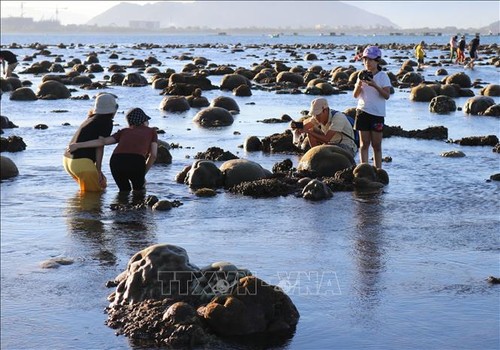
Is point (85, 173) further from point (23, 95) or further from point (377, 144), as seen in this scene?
point (23, 95)

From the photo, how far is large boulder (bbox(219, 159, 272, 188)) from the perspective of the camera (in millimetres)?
14562

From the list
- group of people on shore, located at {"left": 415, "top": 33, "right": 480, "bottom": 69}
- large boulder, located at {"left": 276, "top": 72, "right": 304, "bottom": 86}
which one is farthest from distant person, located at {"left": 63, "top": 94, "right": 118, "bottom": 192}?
group of people on shore, located at {"left": 415, "top": 33, "right": 480, "bottom": 69}

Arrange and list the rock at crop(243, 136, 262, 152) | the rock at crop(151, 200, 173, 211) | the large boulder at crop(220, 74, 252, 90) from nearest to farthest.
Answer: the rock at crop(151, 200, 173, 211), the rock at crop(243, 136, 262, 152), the large boulder at crop(220, 74, 252, 90)

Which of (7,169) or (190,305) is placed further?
(7,169)

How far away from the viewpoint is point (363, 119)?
14359 millimetres

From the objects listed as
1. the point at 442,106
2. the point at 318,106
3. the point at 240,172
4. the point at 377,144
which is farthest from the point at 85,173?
the point at 442,106

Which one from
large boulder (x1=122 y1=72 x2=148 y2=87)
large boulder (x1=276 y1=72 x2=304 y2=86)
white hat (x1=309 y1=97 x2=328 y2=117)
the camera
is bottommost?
large boulder (x1=122 y1=72 x2=148 y2=87)

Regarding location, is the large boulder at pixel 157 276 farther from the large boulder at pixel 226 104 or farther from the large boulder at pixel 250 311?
the large boulder at pixel 226 104


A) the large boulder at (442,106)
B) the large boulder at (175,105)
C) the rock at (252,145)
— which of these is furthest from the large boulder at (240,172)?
the large boulder at (442,106)

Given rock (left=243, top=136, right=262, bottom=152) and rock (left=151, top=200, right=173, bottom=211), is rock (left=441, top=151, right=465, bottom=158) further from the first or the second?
rock (left=151, top=200, right=173, bottom=211)

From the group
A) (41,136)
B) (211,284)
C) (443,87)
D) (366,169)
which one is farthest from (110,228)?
(443,87)

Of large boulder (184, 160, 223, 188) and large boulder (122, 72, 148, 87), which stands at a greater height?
large boulder (184, 160, 223, 188)

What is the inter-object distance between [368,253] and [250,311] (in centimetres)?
290

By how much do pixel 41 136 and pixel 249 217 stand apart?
10.0 m
